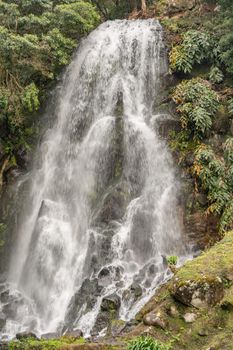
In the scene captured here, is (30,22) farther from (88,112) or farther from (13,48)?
(88,112)

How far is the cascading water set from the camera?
12.6 meters

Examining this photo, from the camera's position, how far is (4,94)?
1716 centimetres

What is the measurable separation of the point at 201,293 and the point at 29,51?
1327cm

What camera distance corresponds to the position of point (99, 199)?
14977 mm

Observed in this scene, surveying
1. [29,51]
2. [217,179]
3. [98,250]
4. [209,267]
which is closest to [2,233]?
[98,250]

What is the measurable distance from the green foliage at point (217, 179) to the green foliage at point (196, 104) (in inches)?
36.5

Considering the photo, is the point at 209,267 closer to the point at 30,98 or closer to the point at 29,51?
the point at 30,98

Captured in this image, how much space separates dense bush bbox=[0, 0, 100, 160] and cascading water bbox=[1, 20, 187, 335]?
1.03 meters

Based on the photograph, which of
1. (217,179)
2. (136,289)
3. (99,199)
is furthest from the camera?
(99,199)

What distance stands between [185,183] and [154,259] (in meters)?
3.16

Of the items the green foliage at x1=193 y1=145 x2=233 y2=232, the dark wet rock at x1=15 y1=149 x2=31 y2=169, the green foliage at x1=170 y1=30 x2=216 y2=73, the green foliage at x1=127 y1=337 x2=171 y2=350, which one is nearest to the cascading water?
the dark wet rock at x1=15 y1=149 x2=31 y2=169

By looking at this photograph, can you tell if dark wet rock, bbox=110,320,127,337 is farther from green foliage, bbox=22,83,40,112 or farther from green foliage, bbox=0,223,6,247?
green foliage, bbox=22,83,40,112

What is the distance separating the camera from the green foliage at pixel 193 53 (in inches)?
693

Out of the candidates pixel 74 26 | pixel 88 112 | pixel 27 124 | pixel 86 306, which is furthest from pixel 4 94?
pixel 86 306
